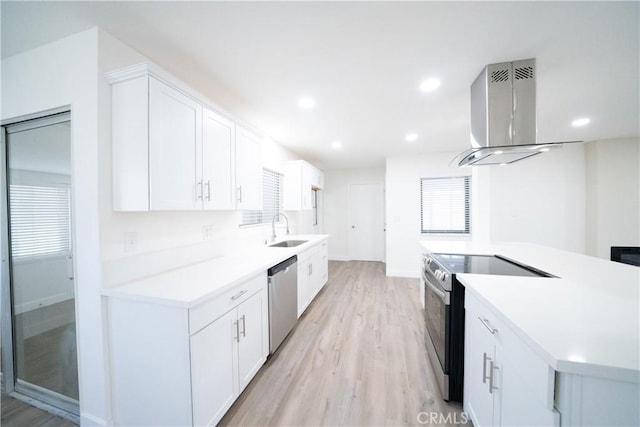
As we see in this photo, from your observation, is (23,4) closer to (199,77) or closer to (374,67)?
(199,77)

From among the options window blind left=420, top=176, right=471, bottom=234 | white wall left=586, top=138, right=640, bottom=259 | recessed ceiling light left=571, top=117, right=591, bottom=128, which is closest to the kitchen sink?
window blind left=420, top=176, right=471, bottom=234

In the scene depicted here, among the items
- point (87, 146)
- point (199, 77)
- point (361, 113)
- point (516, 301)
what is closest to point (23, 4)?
point (87, 146)

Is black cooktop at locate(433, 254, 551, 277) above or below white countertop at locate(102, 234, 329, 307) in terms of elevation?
above

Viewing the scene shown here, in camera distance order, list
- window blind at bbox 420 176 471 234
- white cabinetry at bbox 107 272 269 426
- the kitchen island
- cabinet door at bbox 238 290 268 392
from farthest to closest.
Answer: window blind at bbox 420 176 471 234 < cabinet door at bbox 238 290 268 392 < white cabinetry at bbox 107 272 269 426 < the kitchen island

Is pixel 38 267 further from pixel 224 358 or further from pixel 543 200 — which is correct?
pixel 543 200

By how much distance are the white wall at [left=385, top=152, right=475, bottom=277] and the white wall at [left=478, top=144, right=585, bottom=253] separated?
2.83 ft

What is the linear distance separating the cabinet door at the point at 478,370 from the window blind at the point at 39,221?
2662 millimetres

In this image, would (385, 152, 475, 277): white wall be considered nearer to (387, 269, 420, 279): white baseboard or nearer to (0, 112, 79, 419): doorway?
(387, 269, 420, 279): white baseboard

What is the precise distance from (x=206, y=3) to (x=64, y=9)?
2.66 feet

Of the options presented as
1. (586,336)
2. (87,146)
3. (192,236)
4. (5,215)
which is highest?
(87,146)

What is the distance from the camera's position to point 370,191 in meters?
5.96

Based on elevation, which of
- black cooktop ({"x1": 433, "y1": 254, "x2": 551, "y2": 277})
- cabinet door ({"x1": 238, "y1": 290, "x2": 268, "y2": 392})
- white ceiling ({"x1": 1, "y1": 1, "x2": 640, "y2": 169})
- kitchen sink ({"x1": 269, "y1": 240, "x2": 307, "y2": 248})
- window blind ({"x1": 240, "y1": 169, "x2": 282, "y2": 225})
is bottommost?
cabinet door ({"x1": 238, "y1": 290, "x2": 268, "y2": 392})

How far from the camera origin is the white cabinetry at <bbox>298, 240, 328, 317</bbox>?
111 inches

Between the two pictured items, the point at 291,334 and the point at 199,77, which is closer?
the point at 199,77
